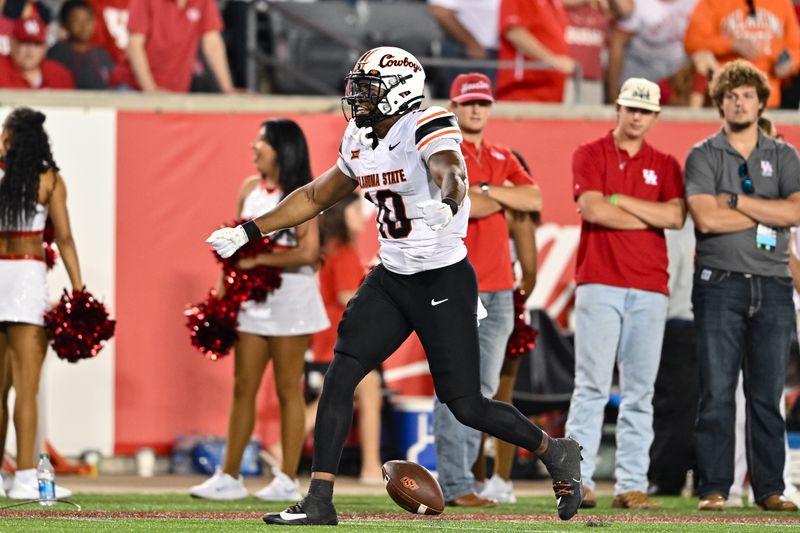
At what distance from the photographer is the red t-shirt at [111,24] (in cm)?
1270

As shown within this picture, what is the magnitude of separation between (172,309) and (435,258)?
4.83m

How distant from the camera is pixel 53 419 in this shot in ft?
36.8

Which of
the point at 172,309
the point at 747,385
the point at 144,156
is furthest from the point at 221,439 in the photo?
the point at 747,385

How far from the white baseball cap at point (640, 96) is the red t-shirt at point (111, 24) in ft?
17.4

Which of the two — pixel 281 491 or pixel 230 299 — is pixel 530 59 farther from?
pixel 281 491

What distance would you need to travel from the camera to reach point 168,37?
12.1 meters

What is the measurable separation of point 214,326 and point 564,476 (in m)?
2.91

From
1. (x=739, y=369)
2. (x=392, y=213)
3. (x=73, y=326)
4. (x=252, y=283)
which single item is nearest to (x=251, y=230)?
(x=392, y=213)

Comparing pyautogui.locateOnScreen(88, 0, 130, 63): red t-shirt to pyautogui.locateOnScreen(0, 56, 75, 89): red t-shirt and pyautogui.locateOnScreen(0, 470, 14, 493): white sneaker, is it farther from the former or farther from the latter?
pyautogui.locateOnScreen(0, 470, 14, 493): white sneaker

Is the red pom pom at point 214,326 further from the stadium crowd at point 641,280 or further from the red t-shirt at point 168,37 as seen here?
the red t-shirt at point 168,37

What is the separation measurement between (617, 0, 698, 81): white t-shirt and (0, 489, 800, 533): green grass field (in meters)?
5.12

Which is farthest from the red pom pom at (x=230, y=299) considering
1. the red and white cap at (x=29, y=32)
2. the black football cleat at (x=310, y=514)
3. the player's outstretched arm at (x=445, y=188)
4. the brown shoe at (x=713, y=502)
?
the red and white cap at (x=29, y=32)

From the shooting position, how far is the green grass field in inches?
273

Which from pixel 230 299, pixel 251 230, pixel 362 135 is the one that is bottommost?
pixel 230 299
